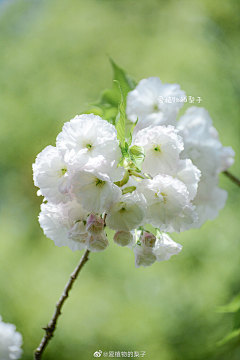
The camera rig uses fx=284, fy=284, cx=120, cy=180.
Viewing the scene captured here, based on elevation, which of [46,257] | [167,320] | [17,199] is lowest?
[167,320]

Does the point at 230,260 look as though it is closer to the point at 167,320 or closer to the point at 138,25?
the point at 167,320

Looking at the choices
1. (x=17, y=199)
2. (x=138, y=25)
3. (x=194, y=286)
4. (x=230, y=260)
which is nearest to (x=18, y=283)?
(x=17, y=199)

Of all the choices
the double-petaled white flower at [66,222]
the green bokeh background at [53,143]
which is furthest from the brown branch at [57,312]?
the green bokeh background at [53,143]

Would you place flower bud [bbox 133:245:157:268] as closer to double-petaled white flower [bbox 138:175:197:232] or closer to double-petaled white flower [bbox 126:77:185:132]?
double-petaled white flower [bbox 138:175:197:232]

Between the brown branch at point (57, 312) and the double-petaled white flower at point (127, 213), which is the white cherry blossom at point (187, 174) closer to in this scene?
the double-petaled white flower at point (127, 213)

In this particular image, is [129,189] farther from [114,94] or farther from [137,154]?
[114,94]

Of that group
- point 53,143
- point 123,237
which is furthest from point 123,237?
point 53,143

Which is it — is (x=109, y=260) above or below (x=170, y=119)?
above
